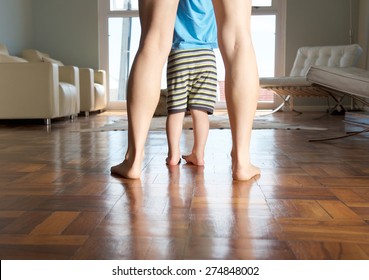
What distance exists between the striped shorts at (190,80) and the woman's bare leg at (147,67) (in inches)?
13.1

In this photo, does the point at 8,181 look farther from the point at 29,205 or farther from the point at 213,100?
the point at 213,100

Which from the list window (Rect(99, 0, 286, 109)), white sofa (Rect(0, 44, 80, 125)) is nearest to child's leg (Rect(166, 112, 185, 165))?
white sofa (Rect(0, 44, 80, 125))

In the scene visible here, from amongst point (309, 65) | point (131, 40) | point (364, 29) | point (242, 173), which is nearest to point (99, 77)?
point (131, 40)

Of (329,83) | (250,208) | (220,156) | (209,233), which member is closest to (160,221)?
(209,233)

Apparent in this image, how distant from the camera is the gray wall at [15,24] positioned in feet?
21.5

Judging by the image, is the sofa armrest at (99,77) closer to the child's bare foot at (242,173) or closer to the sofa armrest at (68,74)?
the sofa armrest at (68,74)

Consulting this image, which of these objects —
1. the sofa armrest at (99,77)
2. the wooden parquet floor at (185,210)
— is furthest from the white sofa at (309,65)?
the wooden parquet floor at (185,210)

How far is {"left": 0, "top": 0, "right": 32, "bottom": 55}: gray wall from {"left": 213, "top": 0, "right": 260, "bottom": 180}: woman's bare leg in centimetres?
551

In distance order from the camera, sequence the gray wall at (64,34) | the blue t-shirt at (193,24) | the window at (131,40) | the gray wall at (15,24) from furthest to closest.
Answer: the gray wall at (64,34), the window at (131,40), the gray wall at (15,24), the blue t-shirt at (193,24)

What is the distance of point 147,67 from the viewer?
1.57 metres

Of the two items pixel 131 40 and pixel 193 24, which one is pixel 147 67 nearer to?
pixel 193 24

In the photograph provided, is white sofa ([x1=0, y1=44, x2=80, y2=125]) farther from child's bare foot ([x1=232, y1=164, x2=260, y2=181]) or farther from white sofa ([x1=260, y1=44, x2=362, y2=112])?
child's bare foot ([x1=232, y1=164, x2=260, y2=181])
